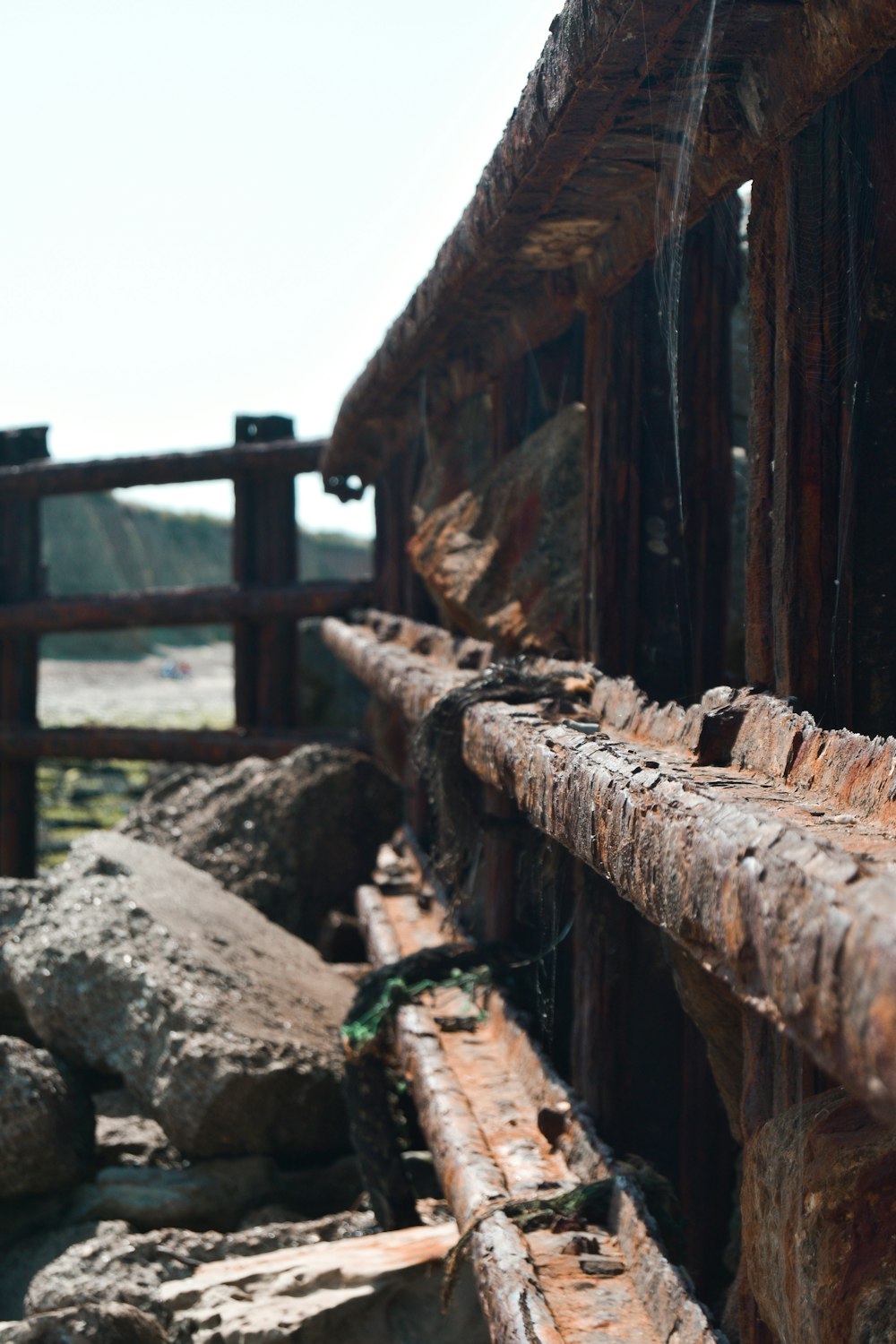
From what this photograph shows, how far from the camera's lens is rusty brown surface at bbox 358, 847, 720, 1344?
220 centimetres

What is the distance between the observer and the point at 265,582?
809 cm

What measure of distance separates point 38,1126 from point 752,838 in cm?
323

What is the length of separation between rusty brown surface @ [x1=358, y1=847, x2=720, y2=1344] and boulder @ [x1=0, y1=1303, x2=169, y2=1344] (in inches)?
28.7

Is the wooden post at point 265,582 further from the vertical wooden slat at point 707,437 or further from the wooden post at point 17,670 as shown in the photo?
the vertical wooden slat at point 707,437

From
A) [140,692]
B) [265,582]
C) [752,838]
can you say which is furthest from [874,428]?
[140,692]

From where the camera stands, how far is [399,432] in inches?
261

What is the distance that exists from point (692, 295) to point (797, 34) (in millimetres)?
1296

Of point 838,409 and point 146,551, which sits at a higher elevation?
point 838,409

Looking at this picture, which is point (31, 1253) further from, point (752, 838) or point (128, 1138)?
point (752, 838)

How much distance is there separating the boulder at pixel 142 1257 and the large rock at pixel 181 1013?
0.38 metres

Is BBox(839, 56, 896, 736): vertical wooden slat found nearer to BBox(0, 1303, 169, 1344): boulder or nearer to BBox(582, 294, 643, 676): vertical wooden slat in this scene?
BBox(582, 294, 643, 676): vertical wooden slat

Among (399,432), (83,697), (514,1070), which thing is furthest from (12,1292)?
(83,697)

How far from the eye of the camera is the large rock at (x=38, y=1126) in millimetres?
3996

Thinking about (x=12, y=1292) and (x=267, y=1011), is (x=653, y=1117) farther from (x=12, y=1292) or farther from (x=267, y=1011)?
(x=12, y=1292)
